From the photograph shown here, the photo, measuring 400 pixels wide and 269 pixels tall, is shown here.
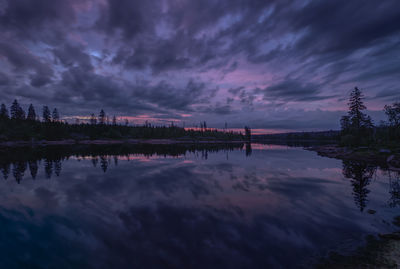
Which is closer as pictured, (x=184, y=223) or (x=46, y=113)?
(x=184, y=223)

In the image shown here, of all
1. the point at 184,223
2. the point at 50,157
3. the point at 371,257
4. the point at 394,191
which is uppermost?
the point at 371,257

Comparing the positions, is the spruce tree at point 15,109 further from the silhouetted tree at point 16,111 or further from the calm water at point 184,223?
the calm water at point 184,223

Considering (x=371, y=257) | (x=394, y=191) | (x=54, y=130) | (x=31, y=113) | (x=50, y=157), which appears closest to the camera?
(x=371, y=257)

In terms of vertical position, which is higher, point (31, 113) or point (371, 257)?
point (31, 113)

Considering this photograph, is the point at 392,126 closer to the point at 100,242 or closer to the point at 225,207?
the point at 225,207

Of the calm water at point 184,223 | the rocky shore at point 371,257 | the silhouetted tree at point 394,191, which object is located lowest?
the silhouetted tree at point 394,191

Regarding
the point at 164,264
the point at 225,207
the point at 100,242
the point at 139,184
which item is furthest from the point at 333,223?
the point at 139,184

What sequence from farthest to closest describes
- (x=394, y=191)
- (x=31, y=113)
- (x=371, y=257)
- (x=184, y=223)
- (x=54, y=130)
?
(x=31, y=113) < (x=54, y=130) < (x=394, y=191) < (x=184, y=223) < (x=371, y=257)

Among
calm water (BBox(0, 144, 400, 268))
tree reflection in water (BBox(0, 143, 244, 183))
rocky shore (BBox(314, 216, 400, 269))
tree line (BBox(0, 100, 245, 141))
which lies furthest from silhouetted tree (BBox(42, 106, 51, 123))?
rocky shore (BBox(314, 216, 400, 269))

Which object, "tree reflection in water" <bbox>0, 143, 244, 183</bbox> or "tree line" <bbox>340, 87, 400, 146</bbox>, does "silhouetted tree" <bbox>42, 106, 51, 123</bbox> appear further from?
"tree line" <bbox>340, 87, 400, 146</bbox>

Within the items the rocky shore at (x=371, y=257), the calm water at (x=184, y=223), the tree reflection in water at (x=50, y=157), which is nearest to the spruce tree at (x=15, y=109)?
the tree reflection in water at (x=50, y=157)

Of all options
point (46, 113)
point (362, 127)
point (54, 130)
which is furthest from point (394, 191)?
point (46, 113)

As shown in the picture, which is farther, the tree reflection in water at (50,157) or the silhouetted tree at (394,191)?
the tree reflection in water at (50,157)

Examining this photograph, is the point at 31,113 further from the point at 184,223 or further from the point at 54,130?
the point at 184,223
